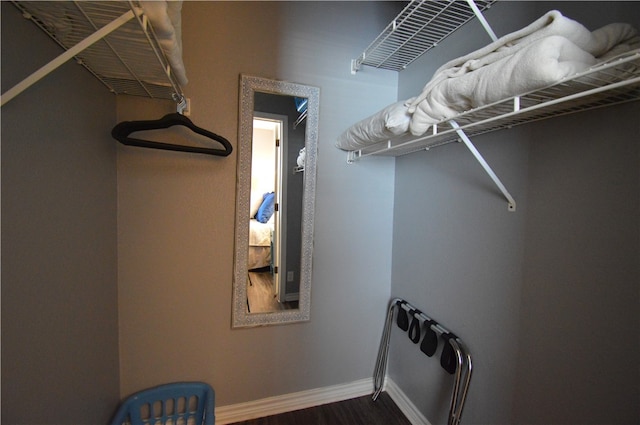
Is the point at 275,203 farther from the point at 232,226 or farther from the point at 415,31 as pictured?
the point at 415,31

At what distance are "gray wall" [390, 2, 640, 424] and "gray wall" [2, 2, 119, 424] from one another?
4.82 feet

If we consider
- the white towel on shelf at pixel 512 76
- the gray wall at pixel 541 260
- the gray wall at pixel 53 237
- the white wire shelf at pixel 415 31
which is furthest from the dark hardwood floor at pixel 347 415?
the white wire shelf at pixel 415 31

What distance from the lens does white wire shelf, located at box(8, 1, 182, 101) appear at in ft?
2.10

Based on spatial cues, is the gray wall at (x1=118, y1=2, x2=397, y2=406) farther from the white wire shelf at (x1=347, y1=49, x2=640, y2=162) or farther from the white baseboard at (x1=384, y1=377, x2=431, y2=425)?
the white wire shelf at (x1=347, y1=49, x2=640, y2=162)

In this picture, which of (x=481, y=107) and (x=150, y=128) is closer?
(x=481, y=107)

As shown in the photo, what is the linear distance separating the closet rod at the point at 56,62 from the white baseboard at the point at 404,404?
1.96m

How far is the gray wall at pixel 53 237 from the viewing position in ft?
2.13

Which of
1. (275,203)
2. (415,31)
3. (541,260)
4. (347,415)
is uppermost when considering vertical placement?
(415,31)

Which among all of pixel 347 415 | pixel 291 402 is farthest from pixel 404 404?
pixel 291 402

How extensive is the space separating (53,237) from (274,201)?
0.91 meters

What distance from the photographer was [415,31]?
4.04 ft

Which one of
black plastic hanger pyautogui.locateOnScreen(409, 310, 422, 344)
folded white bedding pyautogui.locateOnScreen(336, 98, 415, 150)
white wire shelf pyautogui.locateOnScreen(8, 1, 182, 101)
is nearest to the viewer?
white wire shelf pyautogui.locateOnScreen(8, 1, 182, 101)

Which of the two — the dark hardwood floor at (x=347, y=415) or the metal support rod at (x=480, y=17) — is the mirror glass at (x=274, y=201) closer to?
the dark hardwood floor at (x=347, y=415)

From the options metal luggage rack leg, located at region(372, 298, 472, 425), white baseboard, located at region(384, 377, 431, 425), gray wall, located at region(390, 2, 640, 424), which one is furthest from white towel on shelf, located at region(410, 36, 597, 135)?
white baseboard, located at region(384, 377, 431, 425)
